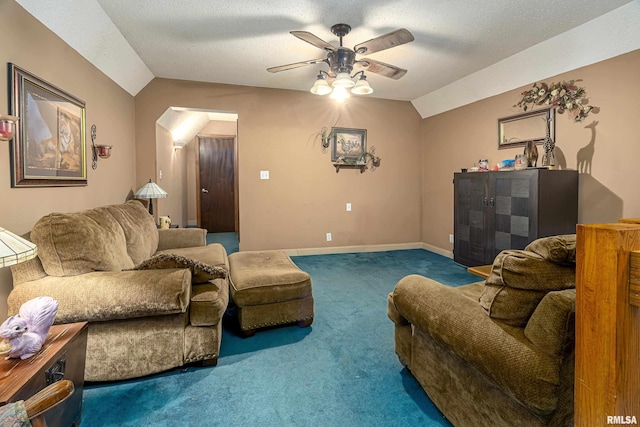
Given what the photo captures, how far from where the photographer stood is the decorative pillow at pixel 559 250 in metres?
1.04

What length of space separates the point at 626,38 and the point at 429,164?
2.76 meters

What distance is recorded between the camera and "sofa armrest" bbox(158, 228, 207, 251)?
3.23m

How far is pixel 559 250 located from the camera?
1044 mm

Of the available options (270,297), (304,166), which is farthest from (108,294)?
(304,166)

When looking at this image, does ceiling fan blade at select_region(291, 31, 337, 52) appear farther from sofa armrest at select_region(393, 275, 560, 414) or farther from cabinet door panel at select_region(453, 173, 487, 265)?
cabinet door panel at select_region(453, 173, 487, 265)

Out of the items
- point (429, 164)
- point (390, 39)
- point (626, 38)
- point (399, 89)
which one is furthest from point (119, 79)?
point (626, 38)

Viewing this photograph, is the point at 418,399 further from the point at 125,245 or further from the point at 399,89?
the point at 399,89

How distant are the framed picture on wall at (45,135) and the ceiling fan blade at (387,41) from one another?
2268mm

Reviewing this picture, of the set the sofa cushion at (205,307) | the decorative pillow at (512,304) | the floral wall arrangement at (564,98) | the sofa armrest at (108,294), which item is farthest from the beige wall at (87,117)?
the floral wall arrangement at (564,98)

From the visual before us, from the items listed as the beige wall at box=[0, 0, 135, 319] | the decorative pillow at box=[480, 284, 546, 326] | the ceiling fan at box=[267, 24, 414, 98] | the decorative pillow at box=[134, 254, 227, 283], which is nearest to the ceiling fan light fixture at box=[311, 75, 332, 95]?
the ceiling fan at box=[267, 24, 414, 98]

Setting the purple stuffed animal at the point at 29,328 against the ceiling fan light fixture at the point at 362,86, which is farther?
the ceiling fan light fixture at the point at 362,86

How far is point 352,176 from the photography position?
497cm

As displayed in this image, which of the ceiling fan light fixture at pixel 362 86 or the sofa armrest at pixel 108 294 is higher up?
the ceiling fan light fixture at pixel 362 86

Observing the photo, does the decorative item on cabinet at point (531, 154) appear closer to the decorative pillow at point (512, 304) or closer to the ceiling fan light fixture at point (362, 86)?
the ceiling fan light fixture at point (362, 86)
